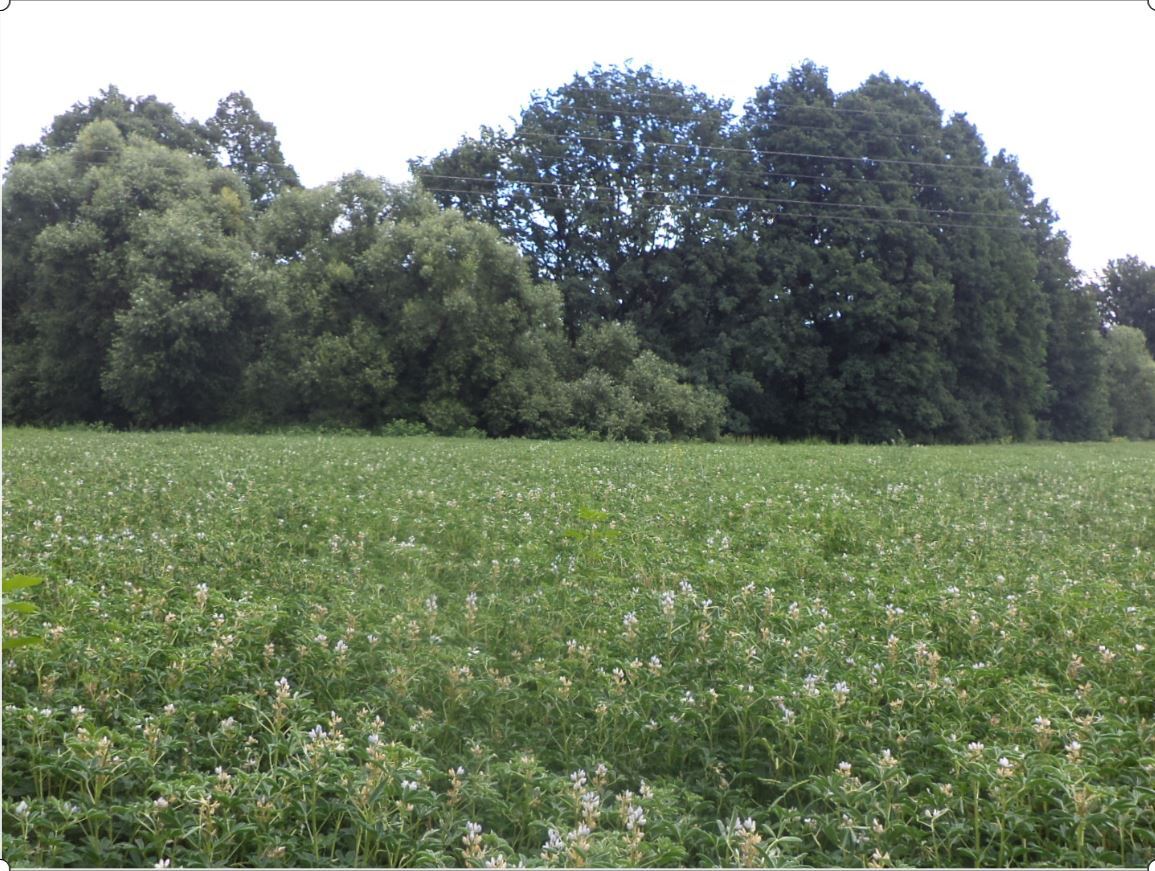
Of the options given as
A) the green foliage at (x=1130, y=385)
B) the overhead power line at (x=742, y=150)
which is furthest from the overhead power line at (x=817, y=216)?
the green foliage at (x=1130, y=385)

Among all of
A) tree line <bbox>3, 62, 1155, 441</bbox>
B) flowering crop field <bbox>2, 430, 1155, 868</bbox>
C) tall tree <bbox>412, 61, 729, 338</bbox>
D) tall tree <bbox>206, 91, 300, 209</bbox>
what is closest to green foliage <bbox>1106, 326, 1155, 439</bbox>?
tree line <bbox>3, 62, 1155, 441</bbox>

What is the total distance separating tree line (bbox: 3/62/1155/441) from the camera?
2298 centimetres

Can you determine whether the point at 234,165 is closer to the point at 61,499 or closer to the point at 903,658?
the point at 61,499

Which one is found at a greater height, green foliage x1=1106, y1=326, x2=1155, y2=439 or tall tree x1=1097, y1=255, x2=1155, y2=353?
tall tree x1=1097, y1=255, x2=1155, y2=353

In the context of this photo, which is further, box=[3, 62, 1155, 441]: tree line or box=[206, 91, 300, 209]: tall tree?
box=[206, 91, 300, 209]: tall tree

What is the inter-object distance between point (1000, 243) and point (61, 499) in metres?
32.8

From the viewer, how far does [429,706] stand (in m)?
2.88

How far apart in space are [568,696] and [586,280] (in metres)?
27.7

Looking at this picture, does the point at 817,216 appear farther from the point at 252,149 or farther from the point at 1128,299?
the point at 1128,299

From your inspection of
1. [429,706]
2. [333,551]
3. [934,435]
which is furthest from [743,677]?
[934,435]

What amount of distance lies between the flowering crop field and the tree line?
59.9ft

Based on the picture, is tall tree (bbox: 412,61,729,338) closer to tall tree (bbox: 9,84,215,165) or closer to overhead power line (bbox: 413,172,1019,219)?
overhead power line (bbox: 413,172,1019,219)

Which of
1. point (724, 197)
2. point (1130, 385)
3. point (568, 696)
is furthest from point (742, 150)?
point (568, 696)

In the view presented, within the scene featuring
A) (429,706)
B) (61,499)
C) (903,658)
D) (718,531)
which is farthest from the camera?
(61,499)
